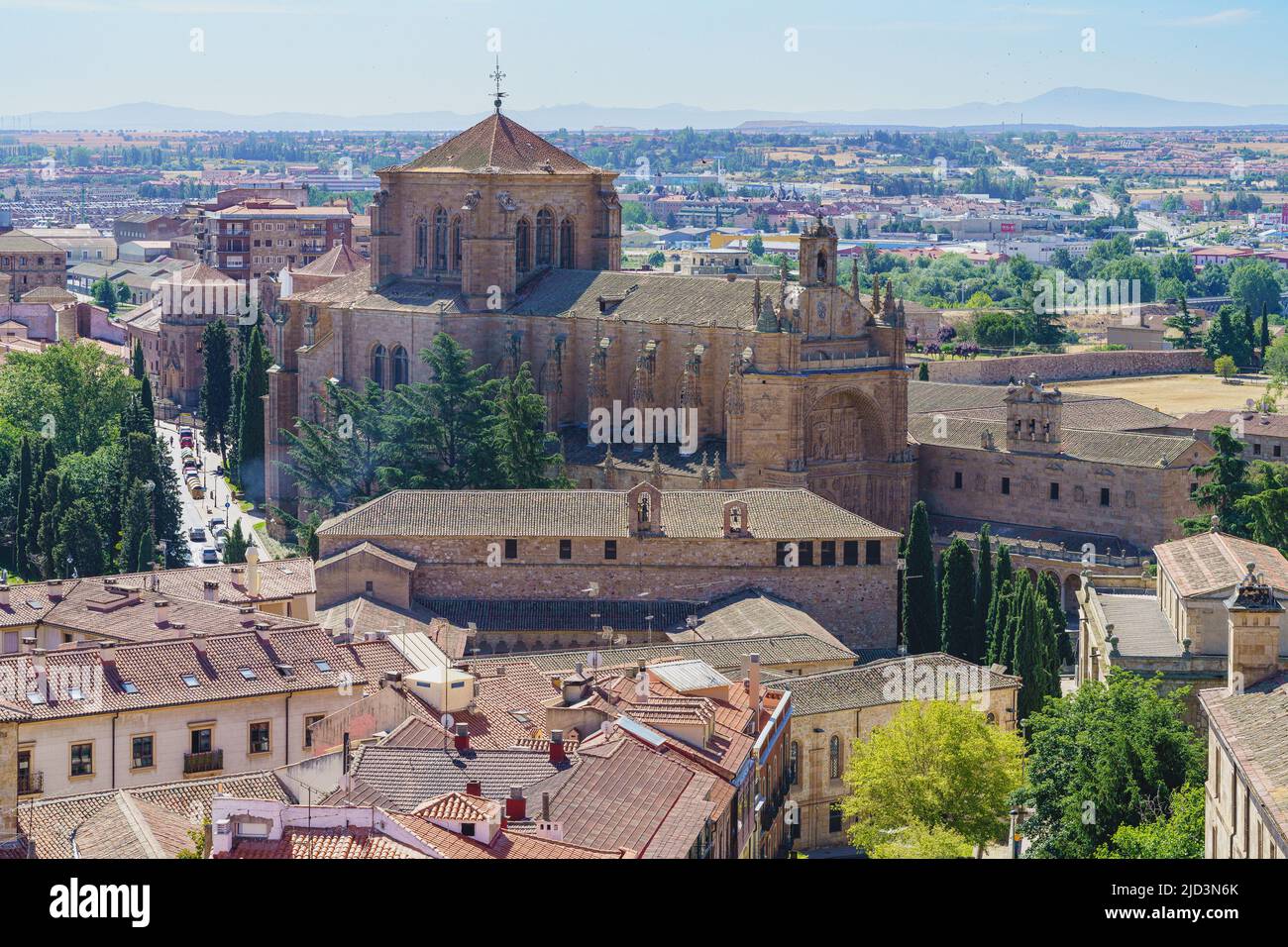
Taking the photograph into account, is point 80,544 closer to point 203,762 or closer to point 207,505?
point 207,505

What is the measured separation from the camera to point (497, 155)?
80.8 meters

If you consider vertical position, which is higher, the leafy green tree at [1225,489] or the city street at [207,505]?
the leafy green tree at [1225,489]

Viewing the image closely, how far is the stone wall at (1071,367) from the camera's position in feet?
372

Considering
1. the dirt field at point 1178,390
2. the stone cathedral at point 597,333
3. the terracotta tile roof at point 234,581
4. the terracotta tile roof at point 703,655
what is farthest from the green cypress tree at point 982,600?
the dirt field at point 1178,390

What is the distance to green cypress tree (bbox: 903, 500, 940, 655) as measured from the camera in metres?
57.1

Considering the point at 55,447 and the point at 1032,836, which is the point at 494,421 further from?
the point at 1032,836

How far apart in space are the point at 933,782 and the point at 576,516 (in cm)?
1782

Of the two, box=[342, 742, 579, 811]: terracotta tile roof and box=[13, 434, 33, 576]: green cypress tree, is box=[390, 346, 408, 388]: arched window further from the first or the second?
box=[342, 742, 579, 811]: terracotta tile roof

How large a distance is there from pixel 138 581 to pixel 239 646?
1278 cm

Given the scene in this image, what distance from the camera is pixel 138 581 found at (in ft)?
175

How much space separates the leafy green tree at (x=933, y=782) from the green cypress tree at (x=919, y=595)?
16.3 m

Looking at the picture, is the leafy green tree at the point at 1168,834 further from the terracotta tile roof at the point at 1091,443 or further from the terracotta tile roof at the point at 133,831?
the terracotta tile roof at the point at 1091,443

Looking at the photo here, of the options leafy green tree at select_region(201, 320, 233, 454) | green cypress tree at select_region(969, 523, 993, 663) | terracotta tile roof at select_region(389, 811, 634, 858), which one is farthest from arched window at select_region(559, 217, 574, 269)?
terracotta tile roof at select_region(389, 811, 634, 858)
